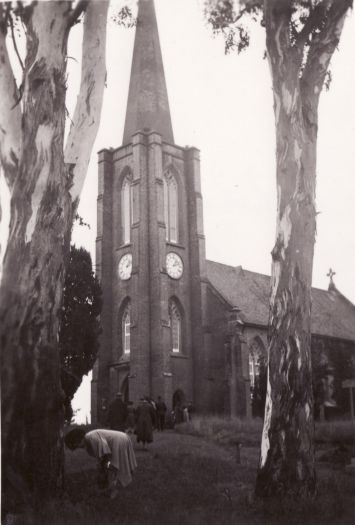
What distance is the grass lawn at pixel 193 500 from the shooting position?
6.00 metres

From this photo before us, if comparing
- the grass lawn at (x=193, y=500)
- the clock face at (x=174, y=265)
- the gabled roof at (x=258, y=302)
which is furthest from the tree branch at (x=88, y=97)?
the gabled roof at (x=258, y=302)

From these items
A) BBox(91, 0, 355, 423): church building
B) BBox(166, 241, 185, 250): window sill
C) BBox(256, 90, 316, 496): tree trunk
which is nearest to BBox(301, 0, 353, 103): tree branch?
BBox(256, 90, 316, 496): tree trunk

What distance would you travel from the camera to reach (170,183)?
3400 cm

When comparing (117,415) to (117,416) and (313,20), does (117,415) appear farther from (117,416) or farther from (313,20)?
(313,20)

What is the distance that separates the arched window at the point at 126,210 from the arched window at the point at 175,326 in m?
4.44

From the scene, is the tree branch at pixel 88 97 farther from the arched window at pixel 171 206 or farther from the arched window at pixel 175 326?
the arched window at pixel 171 206

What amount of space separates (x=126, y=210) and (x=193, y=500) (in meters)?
26.9

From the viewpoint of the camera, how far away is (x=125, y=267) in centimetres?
3222

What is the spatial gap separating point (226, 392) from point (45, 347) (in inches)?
967

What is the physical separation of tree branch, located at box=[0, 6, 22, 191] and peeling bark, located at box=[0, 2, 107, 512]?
0.08 feet

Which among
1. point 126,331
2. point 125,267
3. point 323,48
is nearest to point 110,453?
point 323,48

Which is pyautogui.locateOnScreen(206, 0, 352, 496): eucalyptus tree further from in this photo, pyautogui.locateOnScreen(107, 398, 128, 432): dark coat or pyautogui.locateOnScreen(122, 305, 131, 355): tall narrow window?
pyautogui.locateOnScreen(122, 305, 131, 355): tall narrow window

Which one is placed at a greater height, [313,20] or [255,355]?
[313,20]

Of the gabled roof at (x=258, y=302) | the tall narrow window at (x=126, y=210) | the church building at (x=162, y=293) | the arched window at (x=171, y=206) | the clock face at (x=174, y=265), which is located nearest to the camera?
the church building at (x=162, y=293)
